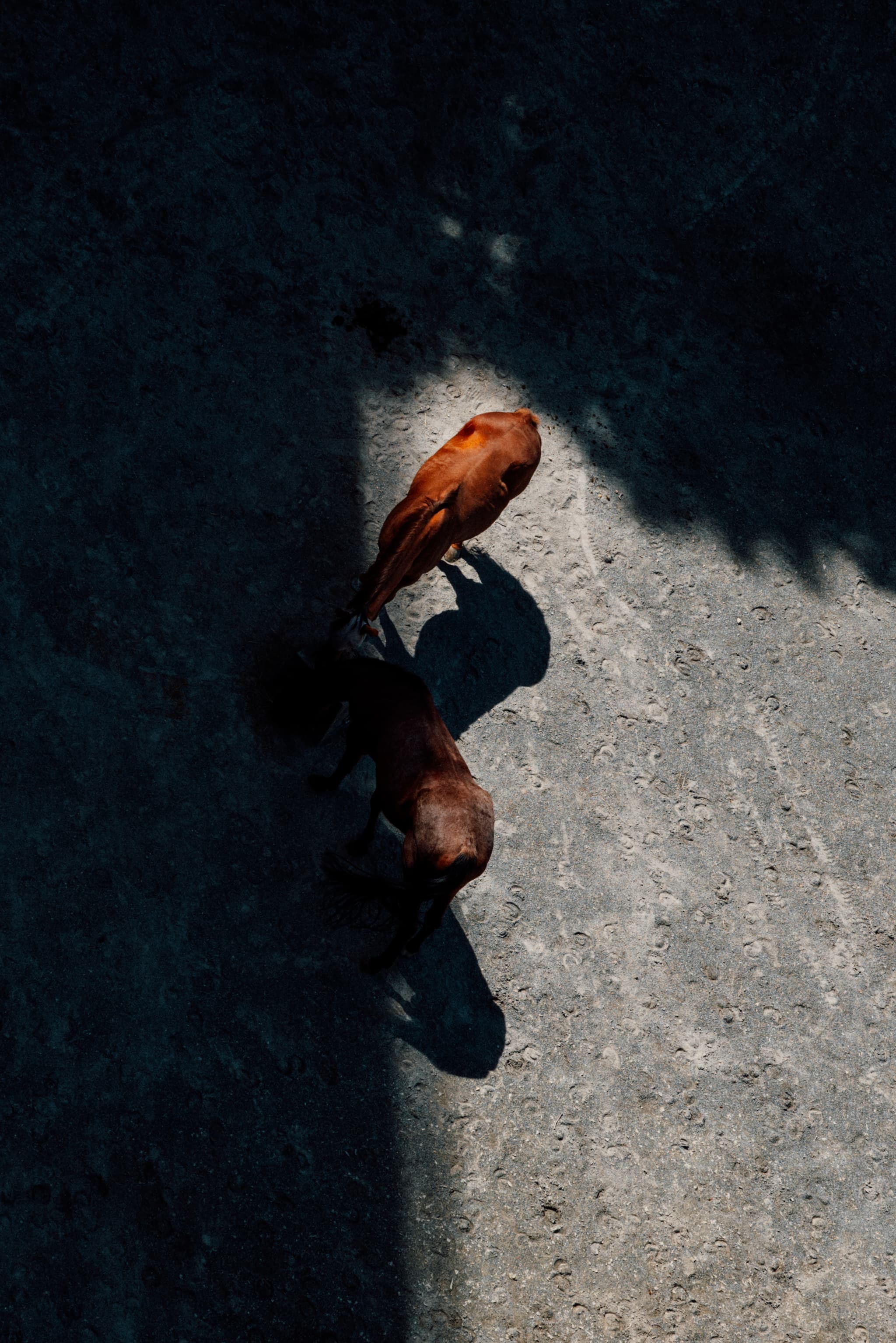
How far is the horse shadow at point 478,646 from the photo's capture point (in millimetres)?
6273

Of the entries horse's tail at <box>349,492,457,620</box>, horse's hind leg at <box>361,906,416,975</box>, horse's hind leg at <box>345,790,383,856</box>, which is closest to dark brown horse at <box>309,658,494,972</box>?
horse's hind leg at <box>361,906,416,975</box>

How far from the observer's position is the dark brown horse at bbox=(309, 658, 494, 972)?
466cm

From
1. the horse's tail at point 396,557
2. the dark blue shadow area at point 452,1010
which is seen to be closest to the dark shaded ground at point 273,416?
the dark blue shadow area at point 452,1010

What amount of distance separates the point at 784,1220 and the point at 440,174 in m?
6.99

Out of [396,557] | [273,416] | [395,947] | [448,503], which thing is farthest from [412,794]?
[273,416]

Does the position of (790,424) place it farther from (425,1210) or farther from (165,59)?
(425,1210)

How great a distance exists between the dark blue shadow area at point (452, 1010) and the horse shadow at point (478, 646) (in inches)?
47.8

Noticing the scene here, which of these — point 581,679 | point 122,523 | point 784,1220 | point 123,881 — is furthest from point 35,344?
point 784,1220

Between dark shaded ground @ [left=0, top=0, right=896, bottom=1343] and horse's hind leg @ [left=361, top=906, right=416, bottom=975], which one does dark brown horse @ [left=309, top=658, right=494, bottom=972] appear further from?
dark shaded ground @ [left=0, top=0, right=896, bottom=1343]

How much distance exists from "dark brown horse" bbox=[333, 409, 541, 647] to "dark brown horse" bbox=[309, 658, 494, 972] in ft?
1.27

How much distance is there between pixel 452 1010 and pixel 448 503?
2.52 meters

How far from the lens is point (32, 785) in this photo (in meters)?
5.32

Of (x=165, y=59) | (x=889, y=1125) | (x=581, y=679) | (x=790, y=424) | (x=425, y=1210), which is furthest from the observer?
(x=790, y=424)

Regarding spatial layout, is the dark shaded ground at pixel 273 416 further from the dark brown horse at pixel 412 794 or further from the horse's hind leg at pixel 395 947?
the dark brown horse at pixel 412 794
